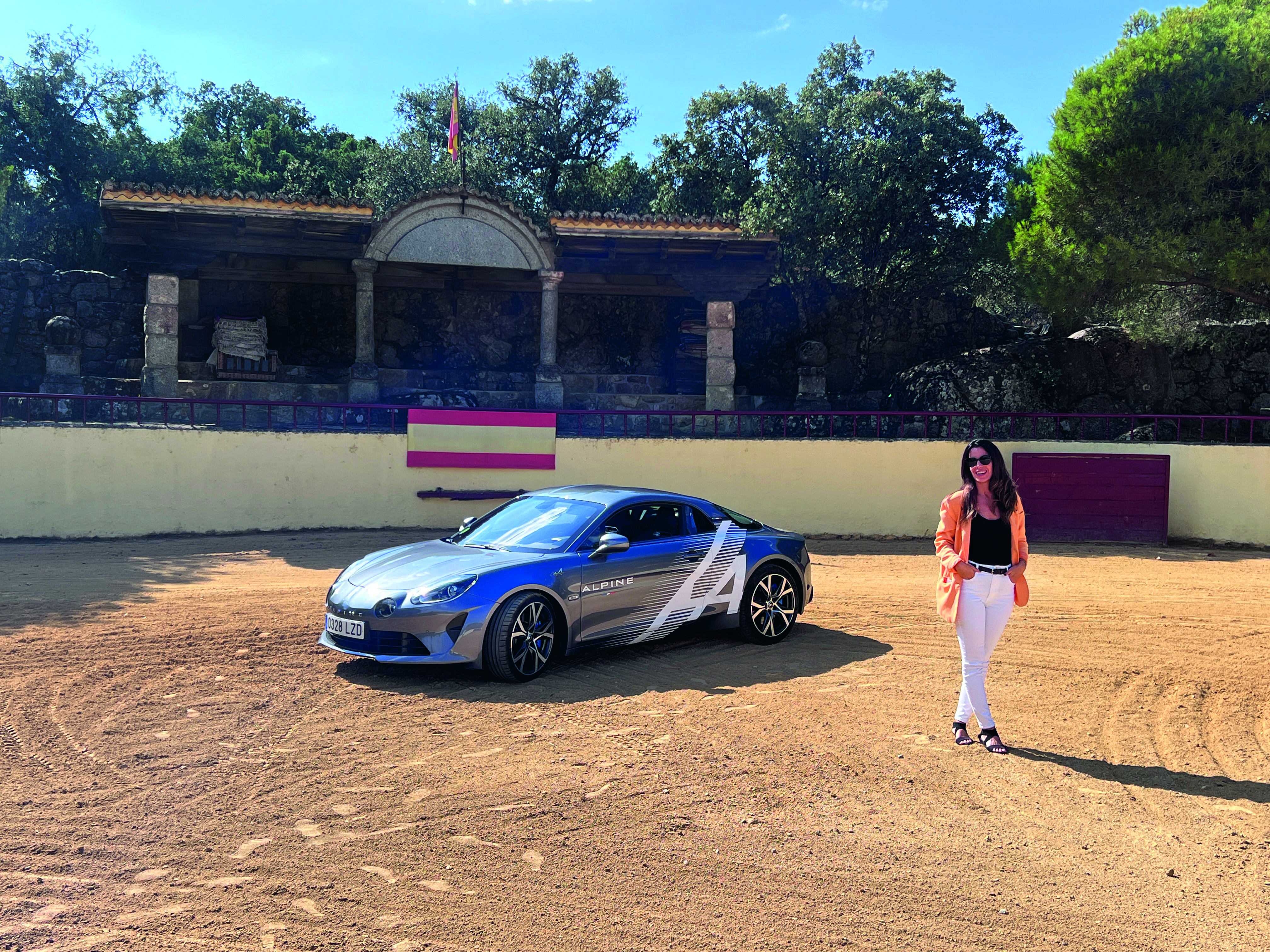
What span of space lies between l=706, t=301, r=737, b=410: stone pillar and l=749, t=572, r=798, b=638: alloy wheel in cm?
1193

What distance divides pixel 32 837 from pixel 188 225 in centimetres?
1667

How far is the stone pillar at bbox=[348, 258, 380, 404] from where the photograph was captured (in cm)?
Answer: 1936

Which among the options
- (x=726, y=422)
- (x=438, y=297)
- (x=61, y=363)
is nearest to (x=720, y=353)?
(x=726, y=422)

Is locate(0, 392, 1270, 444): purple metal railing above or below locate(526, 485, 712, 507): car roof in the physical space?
above

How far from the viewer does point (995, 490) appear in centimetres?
548

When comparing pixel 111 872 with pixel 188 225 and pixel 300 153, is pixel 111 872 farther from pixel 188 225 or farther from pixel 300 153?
pixel 300 153

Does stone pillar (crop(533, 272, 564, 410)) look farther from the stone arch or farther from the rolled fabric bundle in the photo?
the rolled fabric bundle

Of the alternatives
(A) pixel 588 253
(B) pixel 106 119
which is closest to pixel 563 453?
(A) pixel 588 253

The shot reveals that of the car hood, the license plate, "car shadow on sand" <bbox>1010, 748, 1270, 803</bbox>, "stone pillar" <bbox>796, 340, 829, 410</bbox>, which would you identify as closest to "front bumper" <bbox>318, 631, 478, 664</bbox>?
the license plate

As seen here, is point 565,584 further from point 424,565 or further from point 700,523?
point 700,523

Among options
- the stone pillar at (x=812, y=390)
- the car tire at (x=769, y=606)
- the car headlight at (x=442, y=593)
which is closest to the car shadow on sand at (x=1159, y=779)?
the car tire at (x=769, y=606)

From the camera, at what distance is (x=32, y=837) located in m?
4.23

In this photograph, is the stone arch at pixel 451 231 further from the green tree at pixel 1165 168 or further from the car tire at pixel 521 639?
the car tire at pixel 521 639

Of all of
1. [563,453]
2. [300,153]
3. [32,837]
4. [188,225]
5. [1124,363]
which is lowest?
[32,837]
